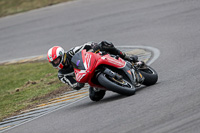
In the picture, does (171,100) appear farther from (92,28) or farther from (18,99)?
(92,28)

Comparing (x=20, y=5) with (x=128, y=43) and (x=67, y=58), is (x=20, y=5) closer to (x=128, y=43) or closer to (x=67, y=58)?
(x=128, y=43)

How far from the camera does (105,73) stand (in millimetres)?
7441

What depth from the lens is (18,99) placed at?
34.3ft

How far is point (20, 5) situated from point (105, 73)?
15.6 metres

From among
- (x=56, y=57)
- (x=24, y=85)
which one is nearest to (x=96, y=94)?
(x=56, y=57)

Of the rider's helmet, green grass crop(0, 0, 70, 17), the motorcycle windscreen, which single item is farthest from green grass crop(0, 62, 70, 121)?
green grass crop(0, 0, 70, 17)

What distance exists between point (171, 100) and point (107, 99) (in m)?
1.91

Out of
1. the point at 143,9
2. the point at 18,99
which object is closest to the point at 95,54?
the point at 18,99

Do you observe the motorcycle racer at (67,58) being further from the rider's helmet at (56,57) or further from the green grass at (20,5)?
the green grass at (20,5)

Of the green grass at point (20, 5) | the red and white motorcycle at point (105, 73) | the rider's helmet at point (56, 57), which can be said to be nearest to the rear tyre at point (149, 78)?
the red and white motorcycle at point (105, 73)

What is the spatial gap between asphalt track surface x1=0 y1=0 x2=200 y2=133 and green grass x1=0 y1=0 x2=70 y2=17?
92 centimetres

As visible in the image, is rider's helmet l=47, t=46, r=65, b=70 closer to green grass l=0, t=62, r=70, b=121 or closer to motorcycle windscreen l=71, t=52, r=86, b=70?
motorcycle windscreen l=71, t=52, r=86, b=70

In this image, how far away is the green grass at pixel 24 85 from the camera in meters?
9.95

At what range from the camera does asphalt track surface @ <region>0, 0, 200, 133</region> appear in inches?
235
